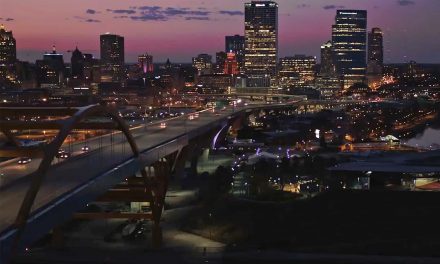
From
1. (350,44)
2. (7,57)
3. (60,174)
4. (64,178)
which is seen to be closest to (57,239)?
(60,174)

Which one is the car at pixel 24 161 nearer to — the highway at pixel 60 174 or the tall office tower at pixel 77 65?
the highway at pixel 60 174

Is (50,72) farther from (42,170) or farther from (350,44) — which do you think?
(42,170)

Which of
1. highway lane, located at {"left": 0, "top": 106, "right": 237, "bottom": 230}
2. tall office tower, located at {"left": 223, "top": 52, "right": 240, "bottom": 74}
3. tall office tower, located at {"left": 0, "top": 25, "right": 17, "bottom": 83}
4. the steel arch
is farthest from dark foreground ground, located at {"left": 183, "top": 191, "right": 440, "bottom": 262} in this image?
tall office tower, located at {"left": 223, "top": 52, "right": 240, "bottom": 74}

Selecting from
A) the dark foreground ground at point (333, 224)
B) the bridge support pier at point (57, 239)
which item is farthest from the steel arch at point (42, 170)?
the dark foreground ground at point (333, 224)

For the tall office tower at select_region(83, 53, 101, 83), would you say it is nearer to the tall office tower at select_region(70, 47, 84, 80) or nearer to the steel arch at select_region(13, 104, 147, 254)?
the tall office tower at select_region(70, 47, 84, 80)

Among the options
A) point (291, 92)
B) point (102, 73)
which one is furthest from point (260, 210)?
point (102, 73)
